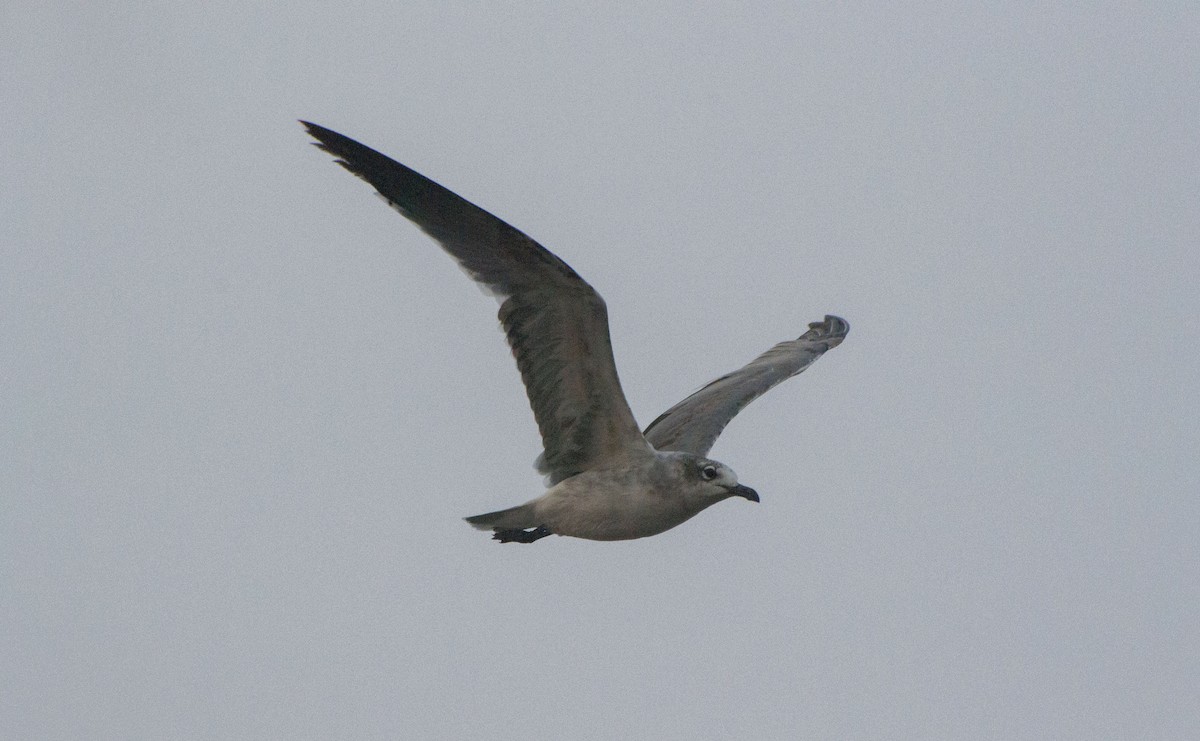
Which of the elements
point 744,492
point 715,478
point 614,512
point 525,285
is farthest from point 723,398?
point 525,285

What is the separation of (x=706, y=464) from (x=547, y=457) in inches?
55.1

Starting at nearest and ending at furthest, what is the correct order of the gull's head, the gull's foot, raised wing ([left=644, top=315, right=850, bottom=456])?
1. the gull's head
2. the gull's foot
3. raised wing ([left=644, top=315, right=850, bottom=456])

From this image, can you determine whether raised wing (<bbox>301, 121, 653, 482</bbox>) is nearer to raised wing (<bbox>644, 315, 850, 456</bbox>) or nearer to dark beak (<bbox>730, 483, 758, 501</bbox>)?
dark beak (<bbox>730, 483, 758, 501</bbox>)

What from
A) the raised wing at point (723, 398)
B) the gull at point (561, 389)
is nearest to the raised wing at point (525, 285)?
the gull at point (561, 389)

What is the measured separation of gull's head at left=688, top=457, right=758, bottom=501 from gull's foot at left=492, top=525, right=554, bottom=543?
1.39m

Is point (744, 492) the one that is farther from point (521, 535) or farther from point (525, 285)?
point (525, 285)

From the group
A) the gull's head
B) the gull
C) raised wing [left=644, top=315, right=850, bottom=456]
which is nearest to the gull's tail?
the gull

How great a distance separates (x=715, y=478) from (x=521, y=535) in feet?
6.07

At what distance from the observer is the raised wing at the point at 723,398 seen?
16016mm

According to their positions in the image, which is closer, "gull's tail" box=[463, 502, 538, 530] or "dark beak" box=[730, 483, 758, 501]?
"dark beak" box=[730, 483, 758, 501]

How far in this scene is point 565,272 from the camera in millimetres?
13008

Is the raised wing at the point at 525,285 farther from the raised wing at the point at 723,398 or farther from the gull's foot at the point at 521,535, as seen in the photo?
the raised wing at the point at 723,398

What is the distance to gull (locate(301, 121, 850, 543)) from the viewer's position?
13.1m

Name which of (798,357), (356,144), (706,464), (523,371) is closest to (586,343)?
(523,371)
